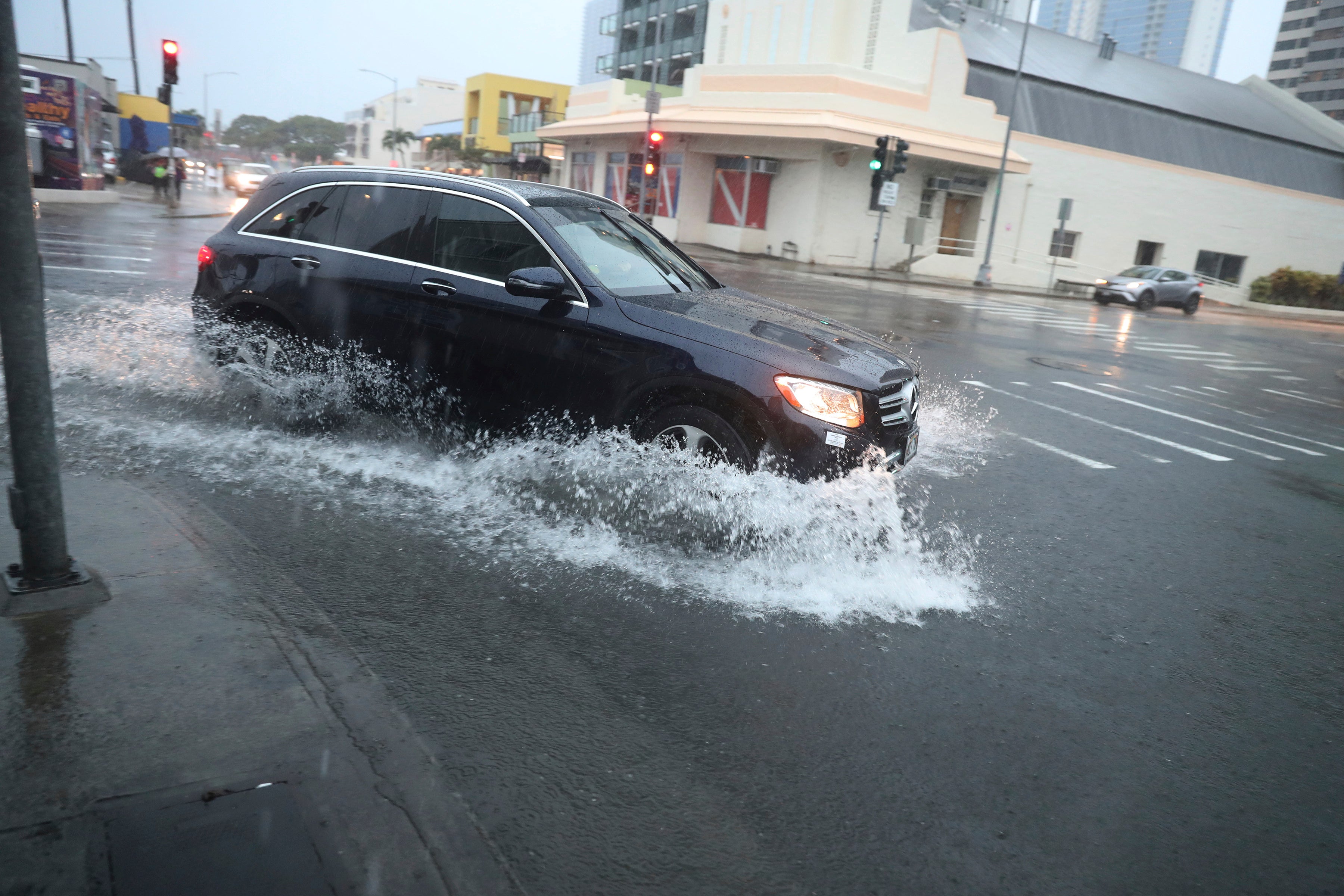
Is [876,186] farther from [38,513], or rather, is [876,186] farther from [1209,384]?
[38,513]

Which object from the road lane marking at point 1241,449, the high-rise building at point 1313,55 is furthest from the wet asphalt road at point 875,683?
the high-rise building at point 1313,55

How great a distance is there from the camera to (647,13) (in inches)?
2399

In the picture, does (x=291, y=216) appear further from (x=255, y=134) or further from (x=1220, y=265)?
(x=255, y=134)

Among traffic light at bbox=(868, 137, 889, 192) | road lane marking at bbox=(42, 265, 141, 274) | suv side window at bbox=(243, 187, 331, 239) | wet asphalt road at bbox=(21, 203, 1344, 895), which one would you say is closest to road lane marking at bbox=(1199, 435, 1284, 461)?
wet asphalt road at bbox=(21, 203, 1344, 895)

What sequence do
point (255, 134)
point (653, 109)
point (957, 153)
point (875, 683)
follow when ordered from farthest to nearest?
point (255, 134) < point (957, 153) < point (653, 109) < point (875, 683)

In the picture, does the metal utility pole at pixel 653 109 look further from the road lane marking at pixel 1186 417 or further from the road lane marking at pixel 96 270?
the road lane marking at pixel 1186 417

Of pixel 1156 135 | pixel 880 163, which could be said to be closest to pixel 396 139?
pixel 1156 135

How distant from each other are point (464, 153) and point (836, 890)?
75241mm

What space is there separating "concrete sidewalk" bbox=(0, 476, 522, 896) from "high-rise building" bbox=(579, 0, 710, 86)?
174 ft

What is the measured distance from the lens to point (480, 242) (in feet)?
18.9

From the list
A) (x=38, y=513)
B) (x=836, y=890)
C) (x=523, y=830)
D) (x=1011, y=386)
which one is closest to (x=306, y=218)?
(x=38, y=513)

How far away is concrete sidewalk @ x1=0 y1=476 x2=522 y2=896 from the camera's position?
2.39 meters

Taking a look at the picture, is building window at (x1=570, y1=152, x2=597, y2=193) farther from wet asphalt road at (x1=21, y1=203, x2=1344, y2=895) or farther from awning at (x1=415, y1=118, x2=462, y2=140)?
wet asphalt road at (x1=21, y1=203, x2=1344, y2=895)

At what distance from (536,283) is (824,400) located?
170 cm
